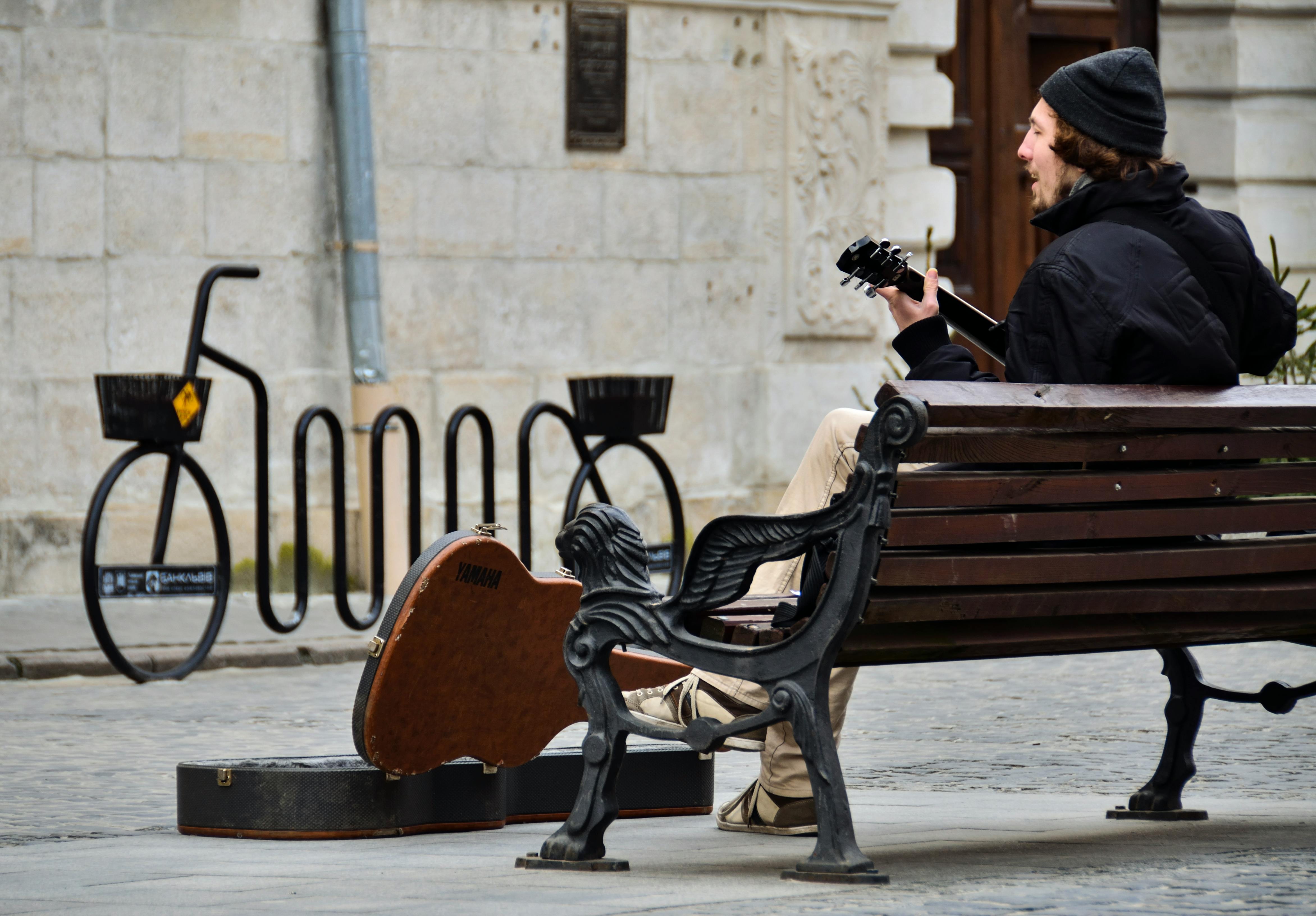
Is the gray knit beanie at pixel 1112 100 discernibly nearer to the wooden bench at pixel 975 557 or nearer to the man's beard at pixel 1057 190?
the man's beard at pixel 1057 190

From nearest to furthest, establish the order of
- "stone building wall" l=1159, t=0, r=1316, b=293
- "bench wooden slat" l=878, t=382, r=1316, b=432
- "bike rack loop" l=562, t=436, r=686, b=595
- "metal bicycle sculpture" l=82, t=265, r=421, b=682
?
"bench wooden slat" l=878, t=382, r=1316, b=432 → "metal bicycle sculpture" l=82, t=265, r=421, b=682 → "bike rack loop" l=562, t=436, r=686, b=595 → "stone building wall" l=1159, t=0, r=1316, b=293

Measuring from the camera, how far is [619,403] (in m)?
9.10

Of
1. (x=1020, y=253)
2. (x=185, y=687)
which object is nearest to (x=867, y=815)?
(x=185, y=687)

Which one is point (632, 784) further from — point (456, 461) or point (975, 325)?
point (456, 461)

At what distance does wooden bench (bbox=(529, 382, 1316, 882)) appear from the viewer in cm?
341

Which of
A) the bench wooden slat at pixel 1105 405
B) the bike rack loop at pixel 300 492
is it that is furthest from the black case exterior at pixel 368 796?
the bike rack loop at pixel 300 492

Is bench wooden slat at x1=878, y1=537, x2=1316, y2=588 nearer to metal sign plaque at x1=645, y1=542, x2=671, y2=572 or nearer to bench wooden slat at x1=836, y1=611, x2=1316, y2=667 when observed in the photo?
bench wooden slat at x1=836, y1=611, x2=1316, y2=667

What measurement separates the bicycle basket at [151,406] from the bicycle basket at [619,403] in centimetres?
188

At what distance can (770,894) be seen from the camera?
3312mm

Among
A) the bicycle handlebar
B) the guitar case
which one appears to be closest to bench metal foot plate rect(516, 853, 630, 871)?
the guitar case

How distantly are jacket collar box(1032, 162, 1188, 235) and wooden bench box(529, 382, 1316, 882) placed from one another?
39 centimetres

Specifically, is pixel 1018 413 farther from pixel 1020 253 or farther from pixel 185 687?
pixel 1020 253

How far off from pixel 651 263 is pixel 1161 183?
7354 millimetres

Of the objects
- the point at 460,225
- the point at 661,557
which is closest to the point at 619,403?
the point at 661,557
